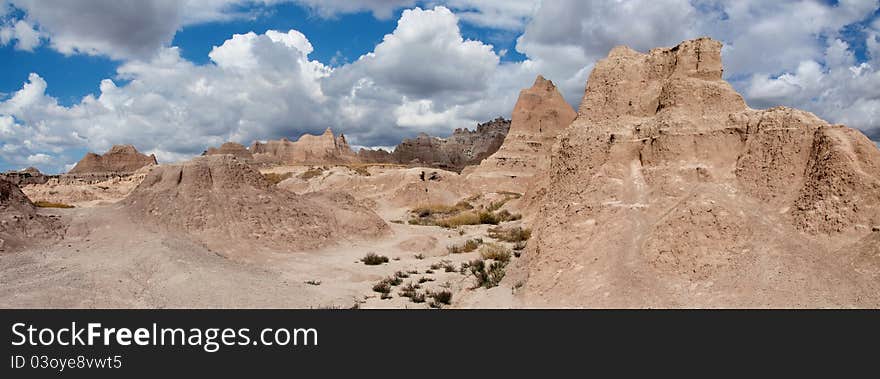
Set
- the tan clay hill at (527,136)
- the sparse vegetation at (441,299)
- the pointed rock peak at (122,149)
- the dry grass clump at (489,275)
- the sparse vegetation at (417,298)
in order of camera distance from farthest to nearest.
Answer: the pointed rock peak at (122,149), the tan clay hill at (527,136), the dry grass clump at (489,275), the sparse vegetation at (417,298), the sparse vegetation at (441,299)

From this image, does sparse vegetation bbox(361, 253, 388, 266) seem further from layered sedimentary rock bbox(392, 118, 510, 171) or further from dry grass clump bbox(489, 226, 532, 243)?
layered sedimentary rock bbox(392, 118, 510, 171)

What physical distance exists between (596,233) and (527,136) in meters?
41.0

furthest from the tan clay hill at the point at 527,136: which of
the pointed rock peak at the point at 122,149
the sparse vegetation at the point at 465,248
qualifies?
the pointed rock peak at the point at 122,149

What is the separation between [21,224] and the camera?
45.2 ft

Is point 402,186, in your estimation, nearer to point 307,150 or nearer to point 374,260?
point 374,260

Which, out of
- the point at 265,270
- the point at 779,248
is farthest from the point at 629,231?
the point at 265,270

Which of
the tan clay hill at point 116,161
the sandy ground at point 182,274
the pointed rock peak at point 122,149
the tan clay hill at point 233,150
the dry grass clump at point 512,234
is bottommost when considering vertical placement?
the sandy ground at point 182,274

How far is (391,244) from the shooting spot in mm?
18969

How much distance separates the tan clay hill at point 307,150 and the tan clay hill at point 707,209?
97.7 metres

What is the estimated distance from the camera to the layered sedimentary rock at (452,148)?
8681 cm

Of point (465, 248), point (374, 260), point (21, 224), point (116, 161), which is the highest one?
point (116, 161)

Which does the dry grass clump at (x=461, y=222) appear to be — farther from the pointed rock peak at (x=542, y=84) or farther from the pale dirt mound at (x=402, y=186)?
the pointed rock peak at (x=542, y=84)

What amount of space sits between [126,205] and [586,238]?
52.2ft

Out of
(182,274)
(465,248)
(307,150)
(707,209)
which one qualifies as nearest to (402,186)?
(465,248)
